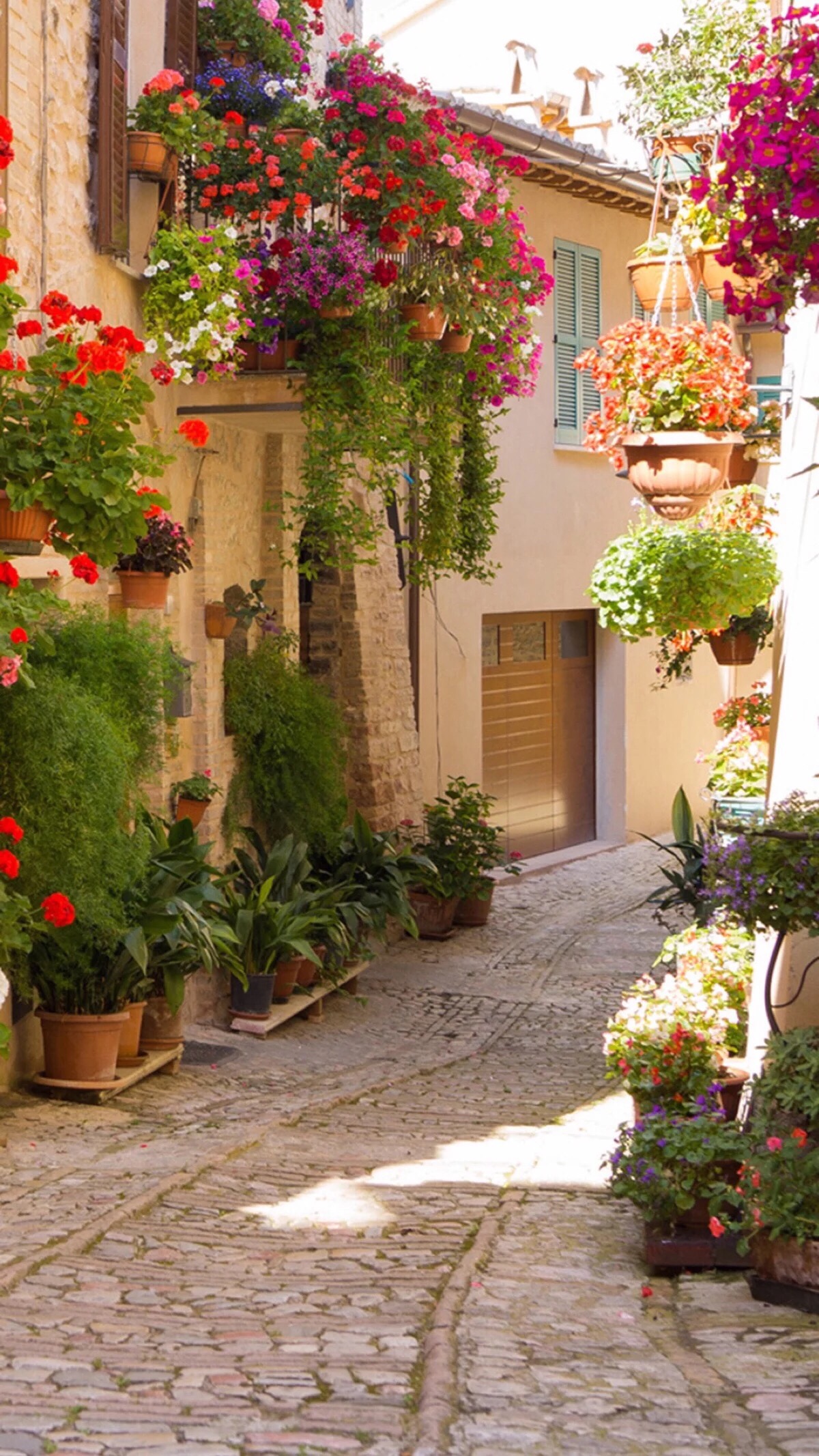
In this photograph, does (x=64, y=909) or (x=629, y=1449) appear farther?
(x=64, y=909)

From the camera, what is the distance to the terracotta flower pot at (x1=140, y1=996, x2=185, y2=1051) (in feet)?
26.6

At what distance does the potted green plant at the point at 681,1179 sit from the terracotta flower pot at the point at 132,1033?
3.06 meters

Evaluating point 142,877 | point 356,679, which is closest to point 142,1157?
point 142,877

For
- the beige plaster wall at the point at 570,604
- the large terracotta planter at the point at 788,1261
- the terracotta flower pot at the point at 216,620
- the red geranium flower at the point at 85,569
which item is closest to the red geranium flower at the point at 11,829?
the red geranium flower at the point at 85,569

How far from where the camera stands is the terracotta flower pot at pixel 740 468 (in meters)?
8.27

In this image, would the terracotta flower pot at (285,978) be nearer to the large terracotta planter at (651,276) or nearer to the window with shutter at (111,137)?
the window with shutter at (111,137)

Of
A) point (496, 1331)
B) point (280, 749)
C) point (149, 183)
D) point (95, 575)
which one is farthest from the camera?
point (280, 749)

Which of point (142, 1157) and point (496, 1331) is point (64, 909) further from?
point (496, 1331)

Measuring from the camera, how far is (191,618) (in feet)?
31.7

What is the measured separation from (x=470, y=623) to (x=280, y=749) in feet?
16.1

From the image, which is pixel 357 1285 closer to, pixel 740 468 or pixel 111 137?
pixel 740 468

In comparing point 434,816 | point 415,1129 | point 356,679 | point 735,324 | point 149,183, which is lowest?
point 415,1129

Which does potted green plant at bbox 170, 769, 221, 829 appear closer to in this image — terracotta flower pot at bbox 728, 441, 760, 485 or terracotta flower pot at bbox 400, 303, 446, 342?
terracotta flower pot at bbox 400, 303, 446, 342

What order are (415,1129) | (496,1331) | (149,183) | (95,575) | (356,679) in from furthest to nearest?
(356,679) → (149,183) → (415,1129) → (95,575) → (496,1331)
